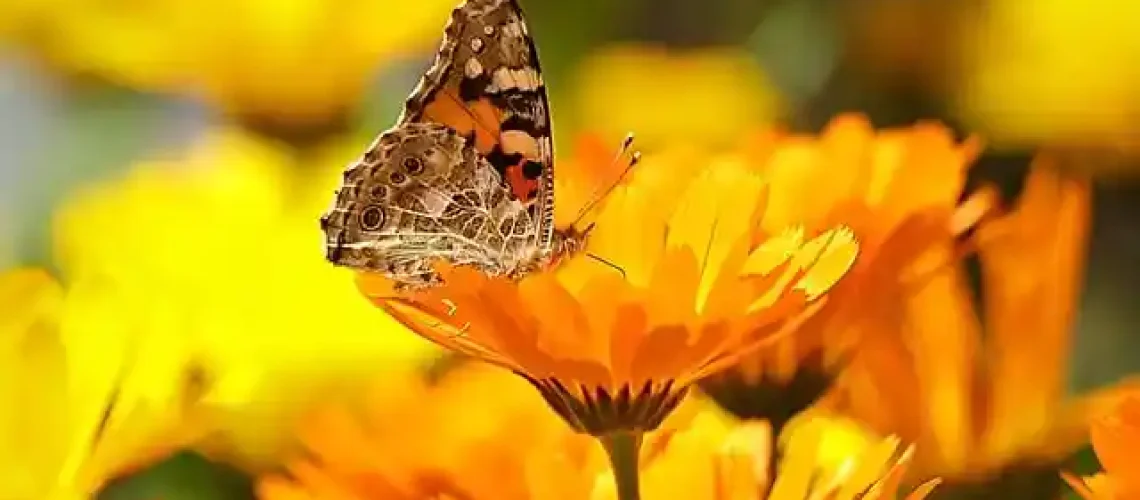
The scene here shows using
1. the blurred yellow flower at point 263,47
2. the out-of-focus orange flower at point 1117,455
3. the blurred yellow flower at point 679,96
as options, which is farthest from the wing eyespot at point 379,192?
the blurred yellow flower at point 679,96

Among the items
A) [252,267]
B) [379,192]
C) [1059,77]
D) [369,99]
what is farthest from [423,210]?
[1059,77]

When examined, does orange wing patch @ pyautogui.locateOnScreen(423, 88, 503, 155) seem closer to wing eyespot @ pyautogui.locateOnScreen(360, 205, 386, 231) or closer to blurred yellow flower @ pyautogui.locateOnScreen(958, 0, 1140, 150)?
wing eyespot @ pyautogui.locateOnScreen(360, 205, 386, 231)

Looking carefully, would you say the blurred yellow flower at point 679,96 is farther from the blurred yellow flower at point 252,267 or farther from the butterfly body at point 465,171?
the butterfly body at point 465,171

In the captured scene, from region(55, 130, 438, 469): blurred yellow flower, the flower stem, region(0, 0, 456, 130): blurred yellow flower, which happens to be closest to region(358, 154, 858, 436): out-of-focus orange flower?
the flower stem

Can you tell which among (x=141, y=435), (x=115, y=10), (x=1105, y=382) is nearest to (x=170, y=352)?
(x=141, y=435)

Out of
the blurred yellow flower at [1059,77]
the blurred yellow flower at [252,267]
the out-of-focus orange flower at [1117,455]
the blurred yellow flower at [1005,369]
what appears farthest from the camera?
the blurred yellow flower at [1059,77]

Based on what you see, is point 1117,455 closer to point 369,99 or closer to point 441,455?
point 441,455

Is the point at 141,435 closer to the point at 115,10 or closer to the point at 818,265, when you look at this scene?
the point at 818,265
